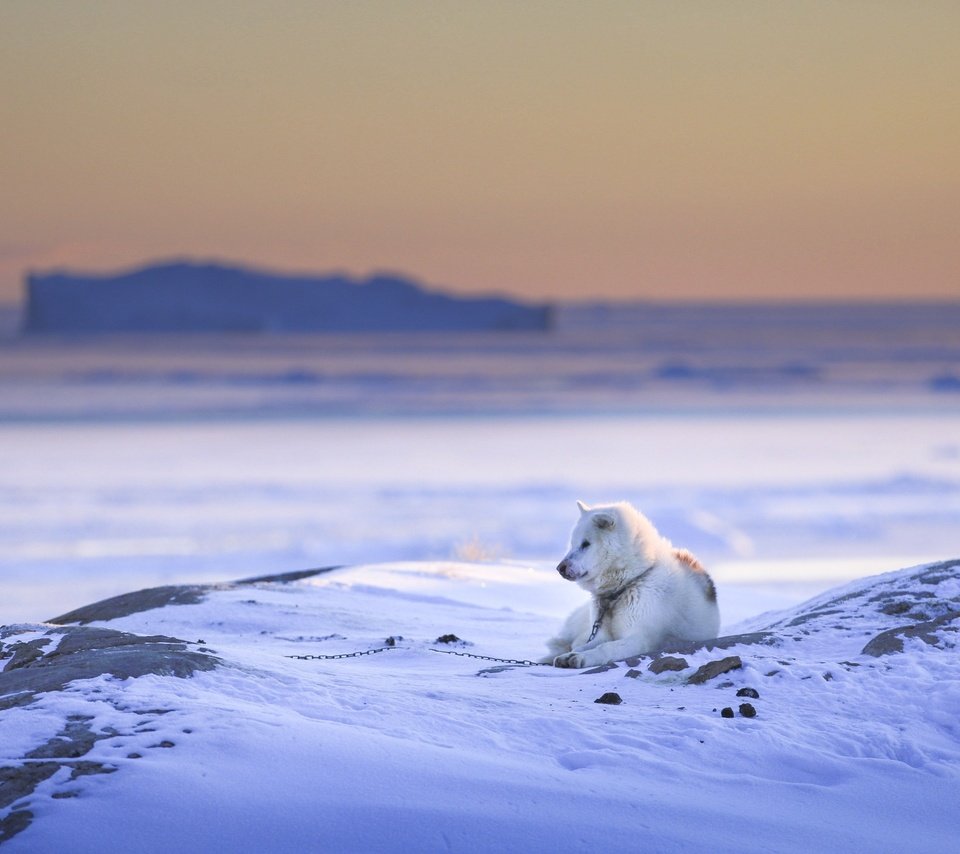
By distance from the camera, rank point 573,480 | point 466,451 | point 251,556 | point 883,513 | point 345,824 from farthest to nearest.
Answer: point 466,451
point 573,480
point 883,513
point 251,556
point 345,824

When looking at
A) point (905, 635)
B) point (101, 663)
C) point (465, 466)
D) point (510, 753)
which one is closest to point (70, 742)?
point (101, 663)

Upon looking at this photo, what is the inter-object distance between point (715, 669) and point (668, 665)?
0.31 m

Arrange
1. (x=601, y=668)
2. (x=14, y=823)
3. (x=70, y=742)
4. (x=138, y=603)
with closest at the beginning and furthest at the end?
1. (x=14, y=823)
2. (x=70, y=742)
3. (x=601, y=668)
4. (x=138, y=603)

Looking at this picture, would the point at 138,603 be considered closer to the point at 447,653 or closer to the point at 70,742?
the point at 447,653

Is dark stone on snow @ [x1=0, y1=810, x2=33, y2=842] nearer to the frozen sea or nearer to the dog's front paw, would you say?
the dog's front paw

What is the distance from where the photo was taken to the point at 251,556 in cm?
1855

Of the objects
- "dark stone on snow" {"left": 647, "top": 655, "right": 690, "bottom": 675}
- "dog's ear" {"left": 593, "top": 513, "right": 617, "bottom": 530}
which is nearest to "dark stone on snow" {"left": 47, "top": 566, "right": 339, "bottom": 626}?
"dog's ear" {"left": 593, "top": 513, "right": 617, "bottom": 530}

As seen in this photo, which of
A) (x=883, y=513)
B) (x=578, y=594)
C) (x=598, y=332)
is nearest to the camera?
(x=578, y=594)

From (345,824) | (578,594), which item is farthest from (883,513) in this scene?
(345,824)

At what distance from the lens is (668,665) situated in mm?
6270

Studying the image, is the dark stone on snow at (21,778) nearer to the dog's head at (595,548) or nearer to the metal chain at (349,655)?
the metal chain at (349,655)

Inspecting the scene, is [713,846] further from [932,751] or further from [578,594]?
[578,594]

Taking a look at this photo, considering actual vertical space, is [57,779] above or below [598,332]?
below

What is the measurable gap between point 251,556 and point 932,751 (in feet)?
47.0
